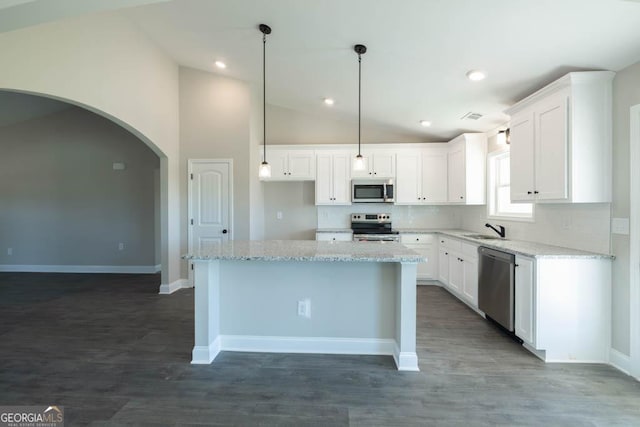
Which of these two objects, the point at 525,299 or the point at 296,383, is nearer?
the point at 296,383

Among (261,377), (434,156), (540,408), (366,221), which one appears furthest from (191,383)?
(434,156)

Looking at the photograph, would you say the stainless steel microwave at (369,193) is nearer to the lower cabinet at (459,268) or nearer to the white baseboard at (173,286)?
the lower cabinet at (459,268)

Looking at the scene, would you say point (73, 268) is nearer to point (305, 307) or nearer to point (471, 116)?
point (305, 307)

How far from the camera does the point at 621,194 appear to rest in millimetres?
2406

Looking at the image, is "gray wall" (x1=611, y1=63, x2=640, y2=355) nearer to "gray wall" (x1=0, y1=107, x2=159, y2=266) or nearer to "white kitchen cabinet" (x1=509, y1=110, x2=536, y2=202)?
"white kitchen cabinet" (x1=509, y1=110, x2=536, y2=202)

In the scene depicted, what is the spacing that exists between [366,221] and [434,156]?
159 centimetres

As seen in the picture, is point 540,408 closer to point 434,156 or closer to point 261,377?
point 261,377

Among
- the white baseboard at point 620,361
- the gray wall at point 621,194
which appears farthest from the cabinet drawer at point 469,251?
the white baseboard at point 620,361

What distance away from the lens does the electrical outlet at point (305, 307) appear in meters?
2.71

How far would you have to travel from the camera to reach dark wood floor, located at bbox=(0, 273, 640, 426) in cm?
188

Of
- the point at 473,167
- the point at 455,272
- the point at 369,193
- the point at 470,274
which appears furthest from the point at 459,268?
the point at 369,193

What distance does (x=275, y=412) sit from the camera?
191 cm

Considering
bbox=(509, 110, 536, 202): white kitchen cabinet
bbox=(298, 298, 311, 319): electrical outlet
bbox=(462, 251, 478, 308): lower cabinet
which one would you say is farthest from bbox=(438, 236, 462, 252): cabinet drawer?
bbox=(298, 298, 311, 319): electrical outlet

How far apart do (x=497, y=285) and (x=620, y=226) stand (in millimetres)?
1118
